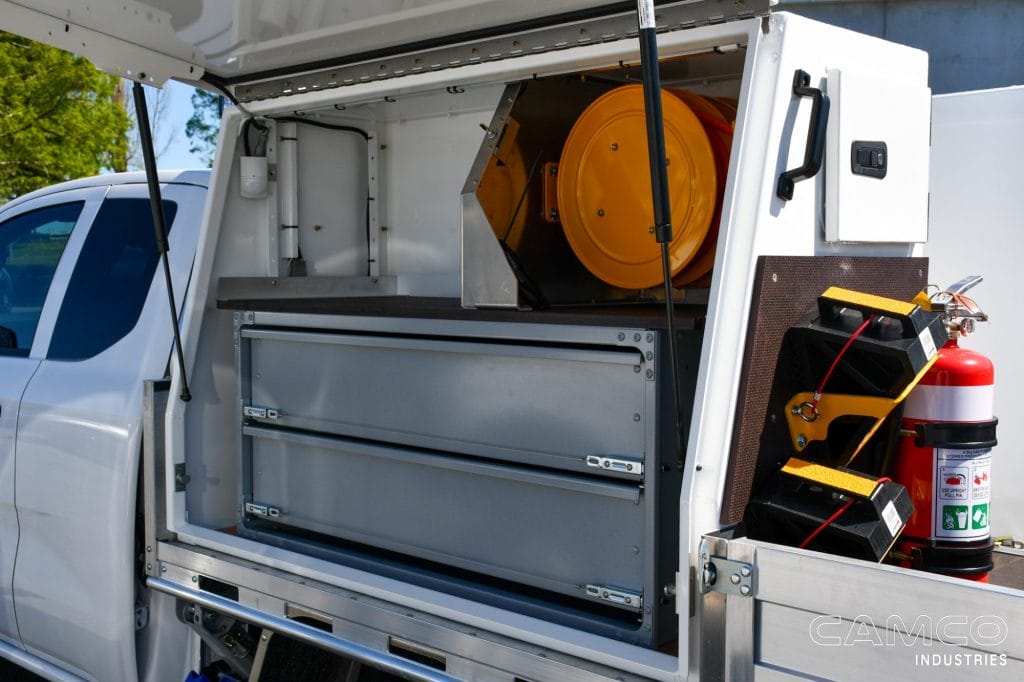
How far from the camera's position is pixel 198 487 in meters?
3.31

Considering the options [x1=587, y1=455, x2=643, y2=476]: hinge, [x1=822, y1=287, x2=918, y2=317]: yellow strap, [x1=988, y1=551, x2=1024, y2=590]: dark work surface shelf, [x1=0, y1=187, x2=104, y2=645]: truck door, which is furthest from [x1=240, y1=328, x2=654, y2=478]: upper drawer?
[x1=0, y1=187, x2=104, y2=645]: truck door

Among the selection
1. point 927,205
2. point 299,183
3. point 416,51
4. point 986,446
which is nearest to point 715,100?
point 927,205

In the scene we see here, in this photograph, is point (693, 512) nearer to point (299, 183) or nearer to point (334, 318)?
point (334, 318)

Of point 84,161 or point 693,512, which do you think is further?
point 84,161

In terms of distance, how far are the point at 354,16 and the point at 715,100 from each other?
962mm

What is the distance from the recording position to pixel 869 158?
2287 millimetres

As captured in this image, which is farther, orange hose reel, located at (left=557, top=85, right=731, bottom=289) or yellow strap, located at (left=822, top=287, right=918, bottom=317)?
orange hose reel, located at (left=557, top=85, right=731, bottom=289)

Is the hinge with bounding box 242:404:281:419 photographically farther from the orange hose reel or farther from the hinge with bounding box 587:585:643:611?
the hinge with bounding box 587:585:643:611

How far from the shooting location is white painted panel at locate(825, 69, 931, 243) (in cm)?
220

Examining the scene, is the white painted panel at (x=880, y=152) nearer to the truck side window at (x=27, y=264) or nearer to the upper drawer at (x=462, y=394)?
the upper drawer at (x=462, y=394)

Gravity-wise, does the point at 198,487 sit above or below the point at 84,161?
below

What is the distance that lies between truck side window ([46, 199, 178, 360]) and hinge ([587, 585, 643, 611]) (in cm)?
190

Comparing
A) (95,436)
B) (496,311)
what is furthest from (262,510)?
(496,311)

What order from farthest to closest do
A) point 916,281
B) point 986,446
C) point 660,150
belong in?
point 916,281, point 986,446, point 660,150
